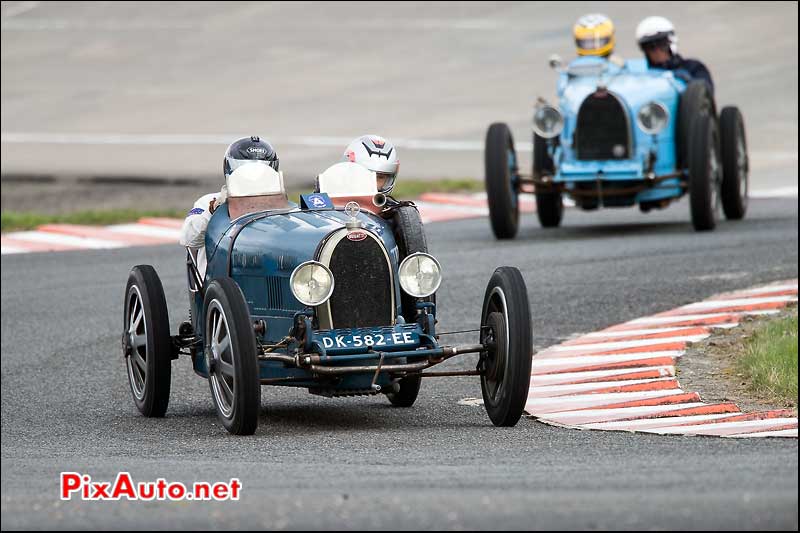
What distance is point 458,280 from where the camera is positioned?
1376 centimetres

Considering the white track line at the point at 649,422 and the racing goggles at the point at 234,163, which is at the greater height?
the racing goggles at the point at 234,163

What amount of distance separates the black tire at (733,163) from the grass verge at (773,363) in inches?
242

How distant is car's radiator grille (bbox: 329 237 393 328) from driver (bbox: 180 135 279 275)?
1102 mm

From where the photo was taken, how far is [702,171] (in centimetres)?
1538

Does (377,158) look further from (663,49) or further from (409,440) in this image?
(663,49)

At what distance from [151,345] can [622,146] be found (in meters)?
7.91

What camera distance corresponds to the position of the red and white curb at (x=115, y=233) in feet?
56.8

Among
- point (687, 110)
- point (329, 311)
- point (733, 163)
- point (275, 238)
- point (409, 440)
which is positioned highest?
point (687, 110)

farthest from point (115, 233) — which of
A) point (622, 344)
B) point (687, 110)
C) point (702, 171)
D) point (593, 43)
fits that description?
point (622, 344)

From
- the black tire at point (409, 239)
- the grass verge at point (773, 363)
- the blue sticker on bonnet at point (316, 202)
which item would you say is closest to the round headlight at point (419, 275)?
the black tire at point (409, 239)

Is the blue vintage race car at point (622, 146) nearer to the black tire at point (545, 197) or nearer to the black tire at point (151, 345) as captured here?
the black tire at point (545, 197)

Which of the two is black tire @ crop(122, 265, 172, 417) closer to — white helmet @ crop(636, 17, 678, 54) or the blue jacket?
white helmet @ crop(636, 17, 678, 54)

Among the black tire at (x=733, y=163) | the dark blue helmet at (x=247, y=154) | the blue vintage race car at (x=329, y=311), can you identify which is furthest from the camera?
the black tire at (x=733, y=163)

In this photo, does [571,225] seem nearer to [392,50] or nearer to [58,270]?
[58,270]
